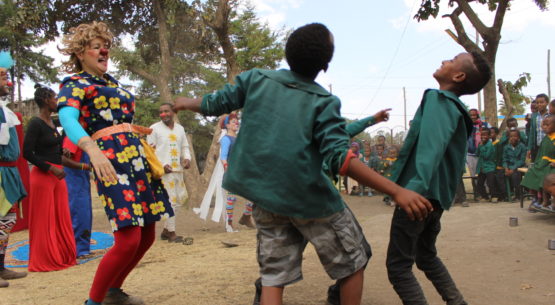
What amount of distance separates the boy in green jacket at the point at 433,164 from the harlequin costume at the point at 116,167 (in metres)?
1.60

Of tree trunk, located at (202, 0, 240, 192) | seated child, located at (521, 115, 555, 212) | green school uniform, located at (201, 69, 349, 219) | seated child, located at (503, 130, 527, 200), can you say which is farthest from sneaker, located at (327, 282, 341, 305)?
tree trunk, located at (202, 0, 240, 192)

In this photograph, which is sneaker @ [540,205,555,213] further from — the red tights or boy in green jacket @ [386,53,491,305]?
the red tights

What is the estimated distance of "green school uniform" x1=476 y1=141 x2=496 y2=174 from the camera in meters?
10.1

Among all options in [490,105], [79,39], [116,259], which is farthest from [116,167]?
[490,105]

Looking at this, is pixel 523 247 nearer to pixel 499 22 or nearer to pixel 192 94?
pixel 499 22

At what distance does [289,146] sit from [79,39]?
1.86 metres

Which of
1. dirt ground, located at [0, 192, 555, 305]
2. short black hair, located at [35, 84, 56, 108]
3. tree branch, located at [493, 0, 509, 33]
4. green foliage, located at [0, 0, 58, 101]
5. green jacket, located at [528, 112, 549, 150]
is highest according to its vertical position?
green foliage, located at [0, 0, 58, 101]

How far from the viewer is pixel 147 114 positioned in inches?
1083

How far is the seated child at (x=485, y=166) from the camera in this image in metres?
10.1

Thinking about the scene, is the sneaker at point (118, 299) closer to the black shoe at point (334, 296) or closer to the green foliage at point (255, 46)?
the black shoe at point (334, 296)

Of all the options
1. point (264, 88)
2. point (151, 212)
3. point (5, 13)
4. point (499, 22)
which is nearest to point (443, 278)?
point (264, 88)

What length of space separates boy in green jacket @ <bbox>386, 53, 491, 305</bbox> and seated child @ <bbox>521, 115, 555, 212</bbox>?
15.5ft

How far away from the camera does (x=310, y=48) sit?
227 cm

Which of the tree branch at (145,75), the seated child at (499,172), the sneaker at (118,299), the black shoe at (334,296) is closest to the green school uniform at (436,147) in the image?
the black shoe at (334,296)
